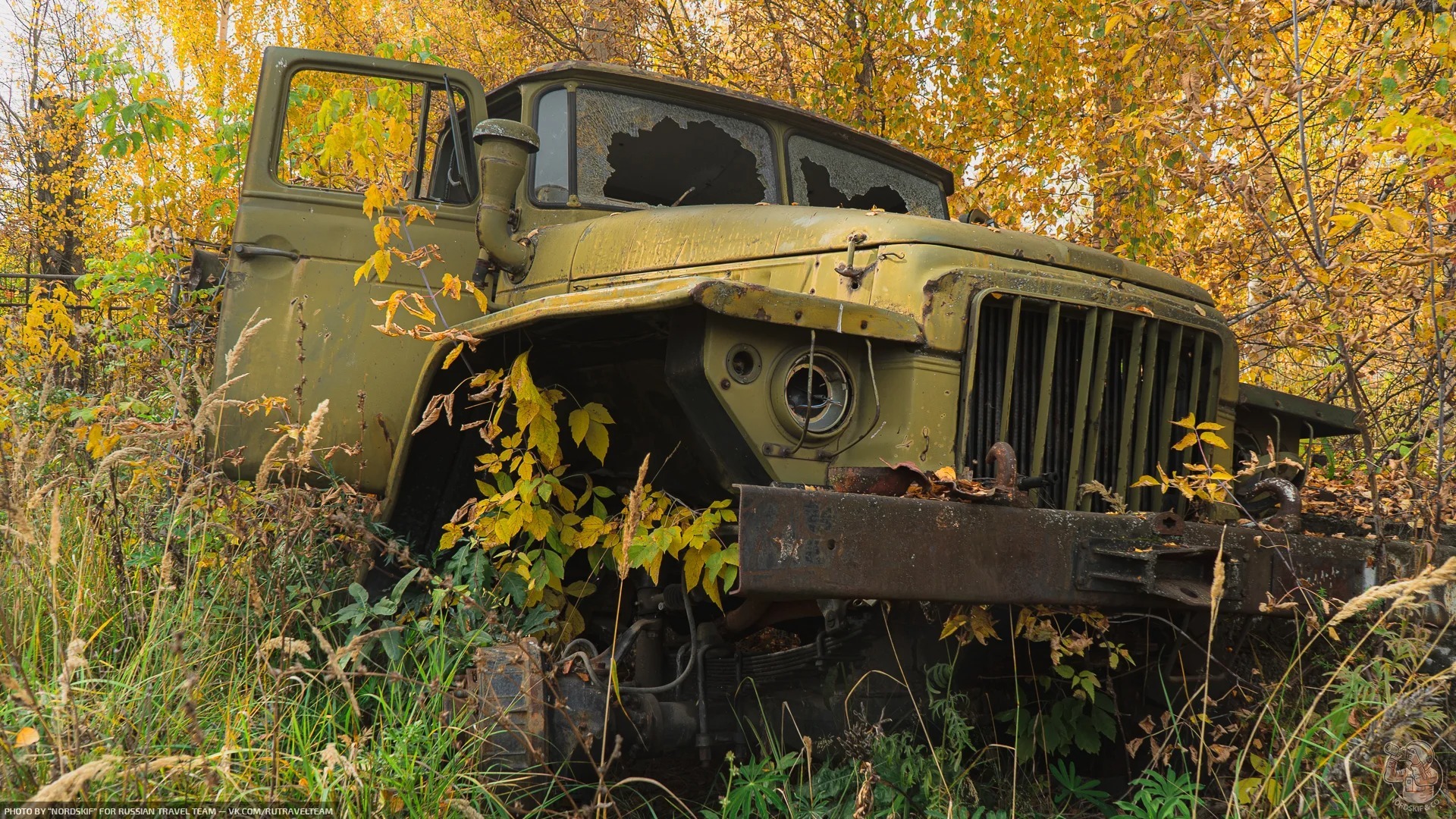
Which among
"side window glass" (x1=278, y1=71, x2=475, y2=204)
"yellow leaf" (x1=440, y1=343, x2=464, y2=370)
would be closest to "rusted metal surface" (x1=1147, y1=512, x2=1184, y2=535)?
"yellow leaf" (x1=440, y1=343, x2=464, y2=370)

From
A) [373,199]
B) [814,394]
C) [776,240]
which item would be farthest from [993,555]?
[373,199]

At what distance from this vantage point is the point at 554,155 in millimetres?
4391

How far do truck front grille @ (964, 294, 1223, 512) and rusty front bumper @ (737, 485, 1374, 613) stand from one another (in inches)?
16.9

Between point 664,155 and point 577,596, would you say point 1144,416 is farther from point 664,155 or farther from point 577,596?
point 664,155

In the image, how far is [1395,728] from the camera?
8.27 ft

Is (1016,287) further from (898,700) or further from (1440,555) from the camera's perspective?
(1440,555)

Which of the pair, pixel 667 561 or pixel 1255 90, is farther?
pixel 1255 90

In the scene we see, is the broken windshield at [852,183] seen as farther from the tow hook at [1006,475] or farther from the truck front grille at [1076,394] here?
the tow hook at [1006,475]

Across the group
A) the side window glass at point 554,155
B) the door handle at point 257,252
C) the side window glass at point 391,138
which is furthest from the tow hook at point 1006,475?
the door handle at point 257,252

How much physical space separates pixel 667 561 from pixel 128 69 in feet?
15.7

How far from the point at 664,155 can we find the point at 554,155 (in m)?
0.44

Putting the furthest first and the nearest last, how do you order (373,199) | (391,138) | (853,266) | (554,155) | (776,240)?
(391,138) → (554,155) → (373,199) → (776,240) → (853,266)

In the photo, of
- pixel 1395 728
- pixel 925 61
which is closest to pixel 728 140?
pixel 1395 728

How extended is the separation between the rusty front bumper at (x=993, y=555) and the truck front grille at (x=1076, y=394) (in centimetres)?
Answer: 43
